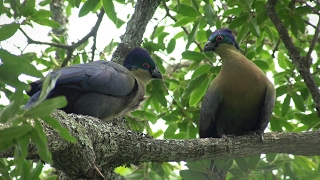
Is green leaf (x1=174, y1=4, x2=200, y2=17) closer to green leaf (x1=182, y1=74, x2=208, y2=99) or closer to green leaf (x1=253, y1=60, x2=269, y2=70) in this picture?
green leaf (x1=182, y1=74, x2=208, y2=99)

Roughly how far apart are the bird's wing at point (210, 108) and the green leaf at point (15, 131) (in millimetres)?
3173

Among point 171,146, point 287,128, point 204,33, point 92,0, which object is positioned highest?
point 92,0

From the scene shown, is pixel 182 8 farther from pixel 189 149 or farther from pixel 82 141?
pixel 82 141

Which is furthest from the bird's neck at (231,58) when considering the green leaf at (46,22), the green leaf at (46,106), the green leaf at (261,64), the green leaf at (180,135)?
the green leaf at (46,106)

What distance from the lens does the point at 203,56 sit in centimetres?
543

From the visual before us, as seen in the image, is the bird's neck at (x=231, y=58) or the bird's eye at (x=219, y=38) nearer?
the bird's neck at (x=231, y=58)

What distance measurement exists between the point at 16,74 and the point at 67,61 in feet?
13.0

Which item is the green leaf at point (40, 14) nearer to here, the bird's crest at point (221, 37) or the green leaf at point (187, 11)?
the green leaf at point (187, 11)

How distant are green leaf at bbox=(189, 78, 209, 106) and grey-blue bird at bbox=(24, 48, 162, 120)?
725 millimetres

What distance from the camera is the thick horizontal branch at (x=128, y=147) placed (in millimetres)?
3016

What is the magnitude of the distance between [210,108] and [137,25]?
1300mm

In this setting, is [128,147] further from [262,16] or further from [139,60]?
[262,16]

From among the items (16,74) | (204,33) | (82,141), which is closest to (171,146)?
(82,141)

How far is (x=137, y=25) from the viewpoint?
5.37 metres
